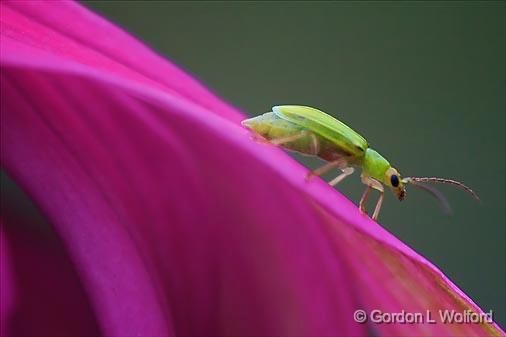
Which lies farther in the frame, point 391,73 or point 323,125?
point 391,73

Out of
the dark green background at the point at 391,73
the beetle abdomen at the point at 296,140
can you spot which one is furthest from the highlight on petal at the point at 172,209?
the dark green background at the point at 391,73

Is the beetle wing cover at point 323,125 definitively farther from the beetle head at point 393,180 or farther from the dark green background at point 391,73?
the dark green background at point 391,73

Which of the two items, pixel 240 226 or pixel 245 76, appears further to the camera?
pixel 245 76

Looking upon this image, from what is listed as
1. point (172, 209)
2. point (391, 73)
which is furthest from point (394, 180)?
point (391, 73)

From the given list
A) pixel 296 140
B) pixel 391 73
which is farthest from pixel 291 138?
pixel 391 73

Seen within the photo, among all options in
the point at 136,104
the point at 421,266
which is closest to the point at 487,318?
the point at 421,266

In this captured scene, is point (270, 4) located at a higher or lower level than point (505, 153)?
higher

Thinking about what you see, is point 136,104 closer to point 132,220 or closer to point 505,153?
point 132,220

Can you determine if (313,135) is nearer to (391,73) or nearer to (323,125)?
(323,125)
